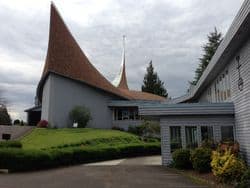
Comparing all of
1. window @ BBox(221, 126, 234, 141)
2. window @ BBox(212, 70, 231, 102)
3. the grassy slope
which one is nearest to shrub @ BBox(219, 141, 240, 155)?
window @ BBox(221, 126, 234, 141)

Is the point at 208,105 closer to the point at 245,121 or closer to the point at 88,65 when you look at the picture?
the point at 245,121

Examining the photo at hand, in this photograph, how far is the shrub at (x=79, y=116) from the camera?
42125 millimetres

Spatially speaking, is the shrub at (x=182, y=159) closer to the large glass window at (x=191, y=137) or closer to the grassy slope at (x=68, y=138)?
the large glass window at (x=191, y=137)

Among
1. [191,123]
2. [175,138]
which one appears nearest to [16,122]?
[175,138]

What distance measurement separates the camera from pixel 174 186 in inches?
450

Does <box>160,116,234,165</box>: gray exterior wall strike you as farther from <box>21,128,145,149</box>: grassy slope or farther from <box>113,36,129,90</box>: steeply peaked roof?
<box>113,36,129,90</box>: steeply peaked roof

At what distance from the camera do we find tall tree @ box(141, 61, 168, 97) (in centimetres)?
8306

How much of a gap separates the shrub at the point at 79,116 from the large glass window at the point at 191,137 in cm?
2521

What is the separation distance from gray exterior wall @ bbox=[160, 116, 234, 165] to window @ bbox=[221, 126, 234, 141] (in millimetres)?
158

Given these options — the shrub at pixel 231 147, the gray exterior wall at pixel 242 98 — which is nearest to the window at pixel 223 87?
the gray exterior wall at pixel 242 98

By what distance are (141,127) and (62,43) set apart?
13660 millimetres

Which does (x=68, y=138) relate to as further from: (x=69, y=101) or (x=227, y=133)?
(x=227, y=133)

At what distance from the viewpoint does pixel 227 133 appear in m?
17.4

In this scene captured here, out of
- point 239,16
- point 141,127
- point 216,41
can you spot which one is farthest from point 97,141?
point 216,41
